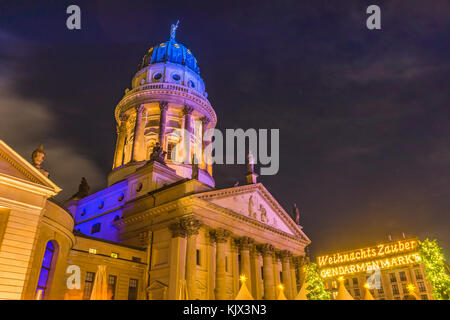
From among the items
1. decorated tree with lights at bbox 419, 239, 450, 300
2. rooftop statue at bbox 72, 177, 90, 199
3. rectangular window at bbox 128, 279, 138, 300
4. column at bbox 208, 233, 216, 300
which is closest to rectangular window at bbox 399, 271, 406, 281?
decorated tree with lights at bbox 419, 239, 450, 300

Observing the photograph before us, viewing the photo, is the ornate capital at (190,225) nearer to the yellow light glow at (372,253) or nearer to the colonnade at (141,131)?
the colonnade at (141,131)

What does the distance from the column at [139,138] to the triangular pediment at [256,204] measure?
60.1 ft

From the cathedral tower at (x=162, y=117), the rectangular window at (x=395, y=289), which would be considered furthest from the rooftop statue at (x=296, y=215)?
the rectangular window at (x=395, y=289)

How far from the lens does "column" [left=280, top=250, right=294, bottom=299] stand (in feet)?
155

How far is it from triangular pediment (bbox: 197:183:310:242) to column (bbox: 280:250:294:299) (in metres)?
3.06

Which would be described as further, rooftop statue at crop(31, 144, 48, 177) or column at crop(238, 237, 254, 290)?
column at crop(238, 237, 254, 290)

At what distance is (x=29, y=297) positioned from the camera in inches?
894

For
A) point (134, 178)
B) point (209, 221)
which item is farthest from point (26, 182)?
point (134, 178)

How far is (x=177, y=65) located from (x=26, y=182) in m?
45.4

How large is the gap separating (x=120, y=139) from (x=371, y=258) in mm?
56701

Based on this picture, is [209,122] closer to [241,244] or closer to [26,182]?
[241,244]

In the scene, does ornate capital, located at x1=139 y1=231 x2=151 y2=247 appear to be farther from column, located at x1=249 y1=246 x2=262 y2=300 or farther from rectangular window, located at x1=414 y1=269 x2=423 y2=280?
rectangular window, located at x1=414 y1=269 x2=423 y2=280

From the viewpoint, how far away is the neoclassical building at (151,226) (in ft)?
75.7
